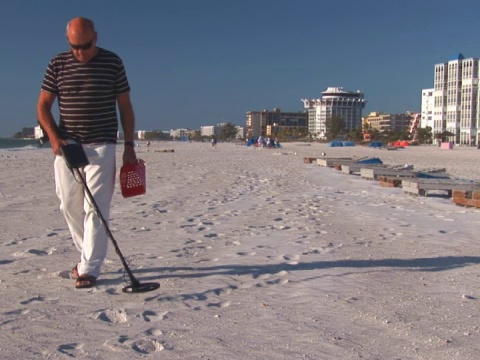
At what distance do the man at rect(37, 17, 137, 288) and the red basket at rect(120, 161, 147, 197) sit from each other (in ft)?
0.63

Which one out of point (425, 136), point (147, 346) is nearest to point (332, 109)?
point (425, 136)

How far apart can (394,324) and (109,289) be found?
1829 millimetres

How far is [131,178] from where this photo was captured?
4.01m

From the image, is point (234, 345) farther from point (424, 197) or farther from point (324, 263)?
point (424, 197)

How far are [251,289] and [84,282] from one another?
Result: 1.11 metres

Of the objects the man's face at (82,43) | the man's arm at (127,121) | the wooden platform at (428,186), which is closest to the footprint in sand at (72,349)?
the man's arm at (127,121)

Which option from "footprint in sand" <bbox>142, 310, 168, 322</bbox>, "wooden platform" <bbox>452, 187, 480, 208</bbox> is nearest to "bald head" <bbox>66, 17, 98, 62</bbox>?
"footprint in sand" <bbox>142, 310, 168, 322</bbox>

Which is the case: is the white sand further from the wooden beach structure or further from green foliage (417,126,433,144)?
green foliage (417,126,433,144)

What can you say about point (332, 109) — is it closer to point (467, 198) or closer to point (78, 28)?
point (467, 198)

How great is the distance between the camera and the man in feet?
11.9

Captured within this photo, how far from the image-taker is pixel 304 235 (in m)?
5.86

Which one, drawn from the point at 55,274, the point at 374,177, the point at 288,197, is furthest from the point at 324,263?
the point at 374,177

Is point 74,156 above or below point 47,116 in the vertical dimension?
below

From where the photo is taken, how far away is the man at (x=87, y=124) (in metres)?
3.64
